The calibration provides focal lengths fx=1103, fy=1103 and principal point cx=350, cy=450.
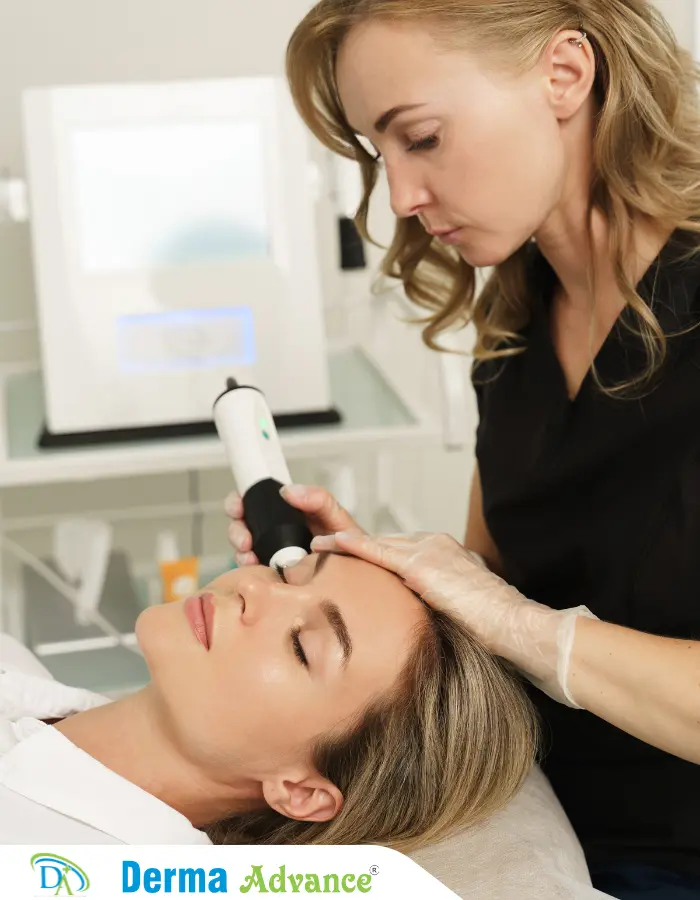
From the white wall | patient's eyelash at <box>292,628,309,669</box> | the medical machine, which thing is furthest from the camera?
the white wall

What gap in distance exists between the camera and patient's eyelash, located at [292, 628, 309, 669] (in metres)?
1.15

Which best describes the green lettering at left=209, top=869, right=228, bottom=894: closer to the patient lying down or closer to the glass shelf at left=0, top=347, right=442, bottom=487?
the patient lying down

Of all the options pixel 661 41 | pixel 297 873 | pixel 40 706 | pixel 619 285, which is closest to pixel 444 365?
pixel 619 285

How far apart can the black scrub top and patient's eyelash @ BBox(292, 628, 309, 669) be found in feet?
1.07

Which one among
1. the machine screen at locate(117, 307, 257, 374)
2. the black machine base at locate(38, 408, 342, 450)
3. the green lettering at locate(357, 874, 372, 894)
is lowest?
the green lettering at locate(357, 874, 372, 894)

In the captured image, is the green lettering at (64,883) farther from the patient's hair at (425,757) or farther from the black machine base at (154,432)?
the black machine base at (154,432)

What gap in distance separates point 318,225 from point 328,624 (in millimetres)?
1369

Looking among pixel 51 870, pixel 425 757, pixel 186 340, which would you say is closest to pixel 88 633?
pixel 186 340

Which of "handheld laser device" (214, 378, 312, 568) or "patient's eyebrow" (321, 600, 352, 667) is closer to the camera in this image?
"patient's eyebrow" (321, 600, 352, 667)

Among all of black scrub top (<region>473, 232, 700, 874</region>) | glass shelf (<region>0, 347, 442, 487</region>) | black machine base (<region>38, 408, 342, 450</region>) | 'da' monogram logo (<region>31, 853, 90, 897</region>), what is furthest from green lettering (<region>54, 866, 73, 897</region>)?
black machine base (<region>38, 408, 342, 450</region>)

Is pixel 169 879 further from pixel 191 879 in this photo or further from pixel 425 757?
pixel 425 757

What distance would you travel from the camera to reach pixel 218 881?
781 millimetres

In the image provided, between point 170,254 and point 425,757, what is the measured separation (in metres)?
1.05

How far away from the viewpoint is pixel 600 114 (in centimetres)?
120
